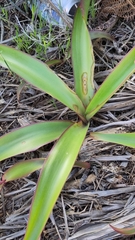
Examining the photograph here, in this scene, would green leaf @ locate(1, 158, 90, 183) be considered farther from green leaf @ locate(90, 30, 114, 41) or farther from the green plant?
green leaf @ locate(90, 30, 114, 41)

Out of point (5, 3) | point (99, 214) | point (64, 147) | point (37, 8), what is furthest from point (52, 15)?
point (99, 214)

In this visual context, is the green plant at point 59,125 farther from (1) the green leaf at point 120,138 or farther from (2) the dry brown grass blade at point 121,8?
(2) the dry brown grass blade at point 121,8

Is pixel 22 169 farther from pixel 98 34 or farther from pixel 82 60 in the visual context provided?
pixel 98 34

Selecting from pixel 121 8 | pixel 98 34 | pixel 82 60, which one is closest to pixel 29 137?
pixel 82 60

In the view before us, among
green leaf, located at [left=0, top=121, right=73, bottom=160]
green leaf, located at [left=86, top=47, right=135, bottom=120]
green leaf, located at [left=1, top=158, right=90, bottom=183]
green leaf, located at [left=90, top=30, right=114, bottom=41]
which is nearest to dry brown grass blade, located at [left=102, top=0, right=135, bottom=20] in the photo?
green leaf, located at [left=90, top=30, right=114, bottom=41]

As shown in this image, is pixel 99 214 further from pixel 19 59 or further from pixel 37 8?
pixel 37 8

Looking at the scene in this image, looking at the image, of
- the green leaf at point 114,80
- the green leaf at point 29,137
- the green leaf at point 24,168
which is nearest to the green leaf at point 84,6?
the green leaf at point 114,80
